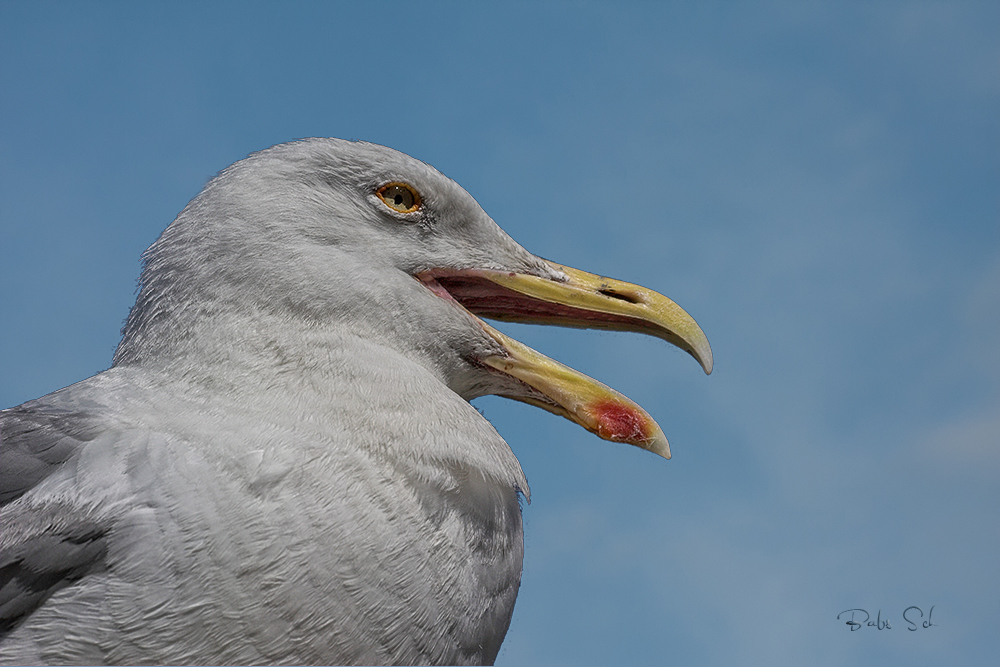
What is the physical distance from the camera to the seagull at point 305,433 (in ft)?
7.30

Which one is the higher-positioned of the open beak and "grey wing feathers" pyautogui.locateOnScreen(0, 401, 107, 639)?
the open beak

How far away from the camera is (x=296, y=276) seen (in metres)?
2.93

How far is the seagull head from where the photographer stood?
2.88 meters

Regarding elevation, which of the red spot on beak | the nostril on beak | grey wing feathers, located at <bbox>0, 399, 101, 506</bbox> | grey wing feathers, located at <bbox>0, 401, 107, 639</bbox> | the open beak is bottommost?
grey wing feathers, located at <bbox>0, 401, 107, 639</bbox>

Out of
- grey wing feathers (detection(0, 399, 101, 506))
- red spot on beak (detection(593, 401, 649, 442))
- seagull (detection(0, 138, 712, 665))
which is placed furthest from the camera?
red spot on beak (detection(593, 401, 649, 442))

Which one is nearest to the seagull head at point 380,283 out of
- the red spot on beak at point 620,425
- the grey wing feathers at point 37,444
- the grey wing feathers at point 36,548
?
the red spot on beak at point 620,425

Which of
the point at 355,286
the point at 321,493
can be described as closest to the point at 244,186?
the point at 355,286

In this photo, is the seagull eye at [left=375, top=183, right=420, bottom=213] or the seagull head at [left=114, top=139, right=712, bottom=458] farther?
the seagull eye at [left=375, top=183, right=420, bottom=213]

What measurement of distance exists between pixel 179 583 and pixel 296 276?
1.11 metres

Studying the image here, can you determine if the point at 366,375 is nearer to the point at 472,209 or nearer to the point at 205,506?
the point at 205,506

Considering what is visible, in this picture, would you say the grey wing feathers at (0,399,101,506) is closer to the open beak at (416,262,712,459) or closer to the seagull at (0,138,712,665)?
the seagull at (0,138,712,665)

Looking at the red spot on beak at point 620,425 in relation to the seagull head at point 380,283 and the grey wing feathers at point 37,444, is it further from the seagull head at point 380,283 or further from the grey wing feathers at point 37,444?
the grey wing feathers at point 37,444

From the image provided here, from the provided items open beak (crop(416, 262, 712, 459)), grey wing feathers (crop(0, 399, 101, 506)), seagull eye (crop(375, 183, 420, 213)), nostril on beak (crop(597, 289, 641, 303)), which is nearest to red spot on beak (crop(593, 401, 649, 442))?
open beak (crop(416, 262, 712, 459))

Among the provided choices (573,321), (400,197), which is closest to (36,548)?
(400,197)
